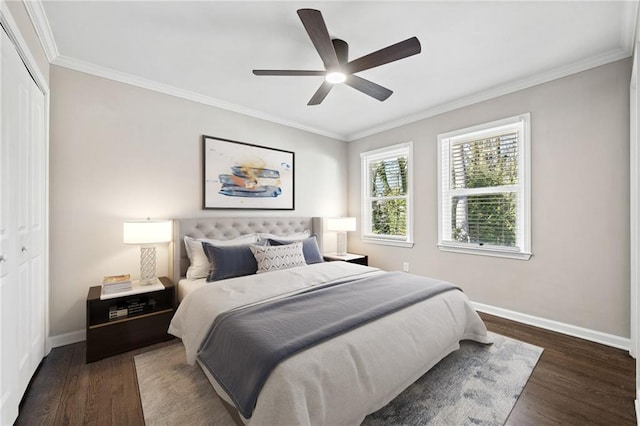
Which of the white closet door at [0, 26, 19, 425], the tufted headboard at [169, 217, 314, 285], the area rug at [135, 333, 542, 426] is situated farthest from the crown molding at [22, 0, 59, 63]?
the area rug at [135, 333, 542, 426]

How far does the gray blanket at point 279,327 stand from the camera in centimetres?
138

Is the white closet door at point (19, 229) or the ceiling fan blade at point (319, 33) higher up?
the ceiling fan blade at point (319, 33)

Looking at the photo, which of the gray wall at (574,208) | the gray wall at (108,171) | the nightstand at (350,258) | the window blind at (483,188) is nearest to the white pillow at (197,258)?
the gray wall at (108,171)

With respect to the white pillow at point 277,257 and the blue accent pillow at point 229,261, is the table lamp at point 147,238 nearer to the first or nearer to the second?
the blue accent pillow at point 229,261

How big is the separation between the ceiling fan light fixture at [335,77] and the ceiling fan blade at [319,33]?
8 centimetres

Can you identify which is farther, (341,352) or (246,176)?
(246,176)

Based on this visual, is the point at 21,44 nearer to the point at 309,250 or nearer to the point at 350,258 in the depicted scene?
the point at 309,250

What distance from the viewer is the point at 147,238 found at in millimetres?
2602

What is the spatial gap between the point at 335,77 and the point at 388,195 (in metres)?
2.56

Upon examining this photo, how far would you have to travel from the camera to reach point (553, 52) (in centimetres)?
248

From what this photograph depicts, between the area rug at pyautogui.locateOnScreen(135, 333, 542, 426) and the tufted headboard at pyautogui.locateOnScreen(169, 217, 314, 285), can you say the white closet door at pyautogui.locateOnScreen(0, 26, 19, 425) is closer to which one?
the area rug at pyautogui.locateOnScreen(135, 333, 542, 426)

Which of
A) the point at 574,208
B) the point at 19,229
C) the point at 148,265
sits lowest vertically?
the point at 148,265

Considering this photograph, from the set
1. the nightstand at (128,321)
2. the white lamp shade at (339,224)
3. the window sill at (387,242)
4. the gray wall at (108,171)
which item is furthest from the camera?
the white lamp shade at (339,224)

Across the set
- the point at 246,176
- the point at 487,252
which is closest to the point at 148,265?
the point at 246,176
